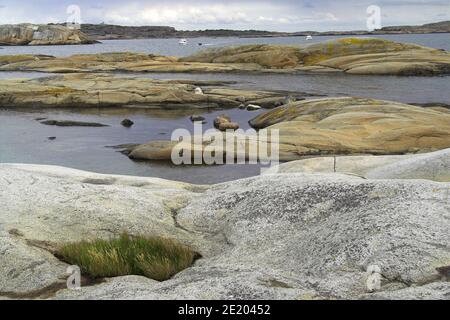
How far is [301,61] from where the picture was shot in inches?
3477

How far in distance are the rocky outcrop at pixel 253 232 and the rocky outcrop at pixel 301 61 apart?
6775 cm

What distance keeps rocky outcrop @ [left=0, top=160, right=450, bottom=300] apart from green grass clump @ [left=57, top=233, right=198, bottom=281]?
0.25 metres

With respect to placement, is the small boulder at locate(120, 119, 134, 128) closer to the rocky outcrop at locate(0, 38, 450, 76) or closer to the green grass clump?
the green grass clump

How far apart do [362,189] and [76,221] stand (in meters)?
4.86

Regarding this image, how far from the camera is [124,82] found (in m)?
57.4

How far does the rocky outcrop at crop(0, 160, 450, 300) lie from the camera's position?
21.7ft

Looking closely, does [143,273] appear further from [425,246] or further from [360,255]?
[425,246]

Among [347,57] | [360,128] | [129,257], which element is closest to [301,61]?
[347,57]

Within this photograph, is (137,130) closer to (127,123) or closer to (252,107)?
(127,123)

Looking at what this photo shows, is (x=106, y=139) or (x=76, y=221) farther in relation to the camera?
(x=106, y=139)

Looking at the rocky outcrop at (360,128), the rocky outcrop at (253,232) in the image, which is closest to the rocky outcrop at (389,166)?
the rocky outcrop at (253,232)

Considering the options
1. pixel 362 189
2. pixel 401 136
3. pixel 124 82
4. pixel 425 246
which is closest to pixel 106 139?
pixel 401 136

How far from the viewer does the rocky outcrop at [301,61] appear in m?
75.6

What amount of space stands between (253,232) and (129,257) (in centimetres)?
205
